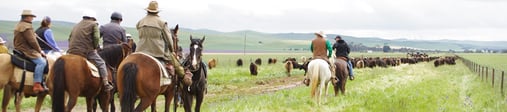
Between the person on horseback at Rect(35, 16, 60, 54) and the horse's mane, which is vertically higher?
the person on horseback at Rect(35, 16, 60, 54)

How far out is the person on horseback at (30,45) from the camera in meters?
10.3

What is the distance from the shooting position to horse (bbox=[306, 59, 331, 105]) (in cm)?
1464

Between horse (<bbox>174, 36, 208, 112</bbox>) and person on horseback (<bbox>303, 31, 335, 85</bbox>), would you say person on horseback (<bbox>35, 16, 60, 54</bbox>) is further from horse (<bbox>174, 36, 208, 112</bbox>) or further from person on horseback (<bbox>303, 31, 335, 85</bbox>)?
person on horseback (<bbox>303, 31, 335, 85</bbox>)

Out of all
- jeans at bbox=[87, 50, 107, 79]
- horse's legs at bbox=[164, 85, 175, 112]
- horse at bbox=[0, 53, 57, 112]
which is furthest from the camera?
horse at bbox=[0, 53, 57, 112]

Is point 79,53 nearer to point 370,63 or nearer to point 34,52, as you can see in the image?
point 34,52

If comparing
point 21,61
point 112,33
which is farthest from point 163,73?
point 21,61

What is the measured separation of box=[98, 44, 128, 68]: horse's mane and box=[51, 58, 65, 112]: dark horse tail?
160cm

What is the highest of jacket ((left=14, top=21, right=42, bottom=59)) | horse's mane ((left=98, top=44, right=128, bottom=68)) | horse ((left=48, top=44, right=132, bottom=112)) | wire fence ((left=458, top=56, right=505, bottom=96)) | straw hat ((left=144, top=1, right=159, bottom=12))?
straw hat ((left=144, top=1, right=159, bottom=12))

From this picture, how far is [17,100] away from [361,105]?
24.9 feet

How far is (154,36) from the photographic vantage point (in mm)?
9430

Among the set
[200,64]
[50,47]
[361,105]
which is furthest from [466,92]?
[50,47]

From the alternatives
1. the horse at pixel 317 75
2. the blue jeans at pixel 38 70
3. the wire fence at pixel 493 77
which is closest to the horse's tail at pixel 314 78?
the horse at pixel 317 75

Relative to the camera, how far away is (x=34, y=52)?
10562 millimetres

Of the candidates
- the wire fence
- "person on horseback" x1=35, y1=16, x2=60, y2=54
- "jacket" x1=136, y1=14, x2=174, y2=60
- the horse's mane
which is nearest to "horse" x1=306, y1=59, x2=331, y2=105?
the horse's mane
